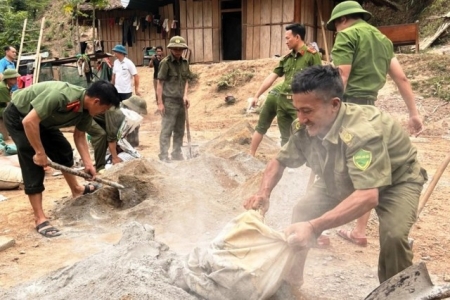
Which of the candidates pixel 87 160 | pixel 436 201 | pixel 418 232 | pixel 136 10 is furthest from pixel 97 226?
pixel 136 10

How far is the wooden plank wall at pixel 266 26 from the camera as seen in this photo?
1366 centimetres

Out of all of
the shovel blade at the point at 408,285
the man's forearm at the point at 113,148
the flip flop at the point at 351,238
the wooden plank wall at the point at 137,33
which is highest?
the wooden plank wall at the point at 137,33

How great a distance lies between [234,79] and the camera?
13.1m

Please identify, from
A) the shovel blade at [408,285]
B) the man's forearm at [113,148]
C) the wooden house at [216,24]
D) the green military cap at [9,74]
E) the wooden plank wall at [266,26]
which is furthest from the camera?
the wooden house at [216,24]

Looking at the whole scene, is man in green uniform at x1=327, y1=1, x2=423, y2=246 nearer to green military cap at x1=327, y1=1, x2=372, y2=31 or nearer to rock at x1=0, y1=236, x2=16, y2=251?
green military cap at x1=327, y1=1, x2=372, y2=31

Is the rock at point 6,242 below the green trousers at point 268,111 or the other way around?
below

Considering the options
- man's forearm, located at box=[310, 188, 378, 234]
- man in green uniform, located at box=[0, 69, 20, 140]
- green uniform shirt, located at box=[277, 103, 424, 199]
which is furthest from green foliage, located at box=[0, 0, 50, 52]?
man's forearm, located at box=[310, 188, 378, 234]

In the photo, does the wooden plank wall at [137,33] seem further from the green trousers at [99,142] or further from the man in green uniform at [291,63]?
the man in green uniform at [291,63]

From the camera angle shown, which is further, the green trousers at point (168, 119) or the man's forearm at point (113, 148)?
the green trousers at point (168, 119)

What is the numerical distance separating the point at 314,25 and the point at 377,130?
527 inches

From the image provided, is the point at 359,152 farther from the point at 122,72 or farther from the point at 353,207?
the point at 122,72

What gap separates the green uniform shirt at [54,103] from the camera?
3588 millimetres

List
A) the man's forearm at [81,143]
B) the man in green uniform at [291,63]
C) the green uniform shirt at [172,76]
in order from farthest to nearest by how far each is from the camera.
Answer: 1. the green uniform shirt at [172,76]
2. the man in green uniform at [291,63]
3. the man's forearm at [81,143]

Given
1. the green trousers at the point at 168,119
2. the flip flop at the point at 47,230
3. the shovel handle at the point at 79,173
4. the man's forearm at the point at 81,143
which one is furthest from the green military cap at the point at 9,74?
the flip flop at the point at 47,230
